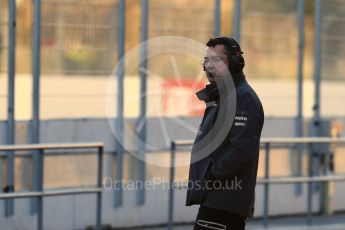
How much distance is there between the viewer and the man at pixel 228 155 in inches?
195

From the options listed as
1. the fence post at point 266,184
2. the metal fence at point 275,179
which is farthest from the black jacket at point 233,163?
the fence post at point 266,184

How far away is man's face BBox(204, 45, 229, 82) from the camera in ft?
16.6

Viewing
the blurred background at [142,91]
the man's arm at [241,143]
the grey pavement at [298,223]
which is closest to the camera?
the man's arm at [241,143]

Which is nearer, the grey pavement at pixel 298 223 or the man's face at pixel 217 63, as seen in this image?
the man's face at pixel 217 63

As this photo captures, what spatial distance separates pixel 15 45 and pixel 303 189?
4.24 meters

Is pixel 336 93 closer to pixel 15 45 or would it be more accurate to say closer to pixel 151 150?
pixel 151 150

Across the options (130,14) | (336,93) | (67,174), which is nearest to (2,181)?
(67,174)

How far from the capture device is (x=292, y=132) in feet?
35.0

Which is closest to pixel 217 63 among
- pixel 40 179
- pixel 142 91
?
pixel 40 179

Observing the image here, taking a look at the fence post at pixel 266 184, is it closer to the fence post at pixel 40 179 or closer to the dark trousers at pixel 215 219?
the fence post at pixel 40 179

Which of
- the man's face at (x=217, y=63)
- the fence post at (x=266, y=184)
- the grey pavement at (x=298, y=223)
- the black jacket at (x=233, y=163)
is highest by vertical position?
the man's face at (x=217, y=63)

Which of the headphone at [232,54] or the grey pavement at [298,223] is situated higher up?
the headphone at [232,54]

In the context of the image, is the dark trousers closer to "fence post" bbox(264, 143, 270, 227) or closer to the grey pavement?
"fence post" bbox(264, 143, 270, 227)

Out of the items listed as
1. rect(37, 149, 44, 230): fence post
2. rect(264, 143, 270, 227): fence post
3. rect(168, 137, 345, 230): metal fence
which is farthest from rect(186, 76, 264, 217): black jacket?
rect(264, 143, 270, 227): fence post
